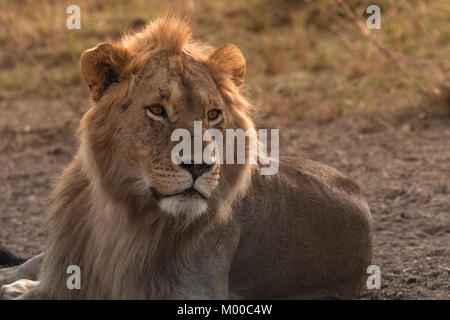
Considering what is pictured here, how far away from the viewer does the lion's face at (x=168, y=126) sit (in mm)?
3229

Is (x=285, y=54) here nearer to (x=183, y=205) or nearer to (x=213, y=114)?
(x=213, y=114)

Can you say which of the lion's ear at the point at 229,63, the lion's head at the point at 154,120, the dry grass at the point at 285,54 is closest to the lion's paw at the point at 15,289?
the lion's head at the point at 154,120

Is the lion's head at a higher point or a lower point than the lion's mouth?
higher

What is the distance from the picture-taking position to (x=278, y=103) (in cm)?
844

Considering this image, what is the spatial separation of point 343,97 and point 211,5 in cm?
317

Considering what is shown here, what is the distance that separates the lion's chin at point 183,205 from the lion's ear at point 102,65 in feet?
1.84

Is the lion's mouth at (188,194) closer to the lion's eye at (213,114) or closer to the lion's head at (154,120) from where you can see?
the lion's head at (154,120)

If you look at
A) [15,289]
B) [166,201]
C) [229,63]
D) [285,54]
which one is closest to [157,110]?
[166,201]

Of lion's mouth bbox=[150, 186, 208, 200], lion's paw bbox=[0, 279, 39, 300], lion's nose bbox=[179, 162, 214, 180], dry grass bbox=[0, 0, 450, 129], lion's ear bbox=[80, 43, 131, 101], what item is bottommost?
lion's paw bbox=[0, 279, 39, 300]

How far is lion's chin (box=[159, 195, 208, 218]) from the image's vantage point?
10.6 ft

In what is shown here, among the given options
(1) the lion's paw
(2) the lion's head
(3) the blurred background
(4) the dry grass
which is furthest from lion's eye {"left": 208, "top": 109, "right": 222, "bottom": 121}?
(4) the dry grass

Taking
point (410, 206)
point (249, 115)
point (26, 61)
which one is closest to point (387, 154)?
point (410, 206)
